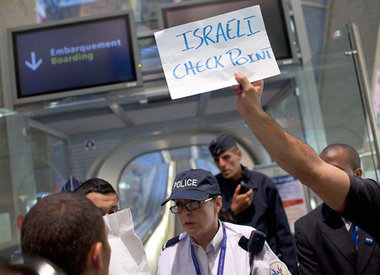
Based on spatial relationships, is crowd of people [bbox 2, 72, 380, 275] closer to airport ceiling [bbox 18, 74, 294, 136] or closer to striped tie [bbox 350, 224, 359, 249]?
striped tie [bbox 350, 224, 359, 249]

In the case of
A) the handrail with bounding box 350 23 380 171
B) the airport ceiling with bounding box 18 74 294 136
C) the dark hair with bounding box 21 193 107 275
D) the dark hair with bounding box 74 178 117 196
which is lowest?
the dark hair with bounding box 21 193 107 275

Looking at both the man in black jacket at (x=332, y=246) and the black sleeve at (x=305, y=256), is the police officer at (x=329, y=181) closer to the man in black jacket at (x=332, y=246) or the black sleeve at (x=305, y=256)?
the man in black jacket at (x=332, y=246)

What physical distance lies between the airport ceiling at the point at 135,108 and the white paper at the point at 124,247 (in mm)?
2276

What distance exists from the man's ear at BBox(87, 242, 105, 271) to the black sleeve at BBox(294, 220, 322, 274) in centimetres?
118

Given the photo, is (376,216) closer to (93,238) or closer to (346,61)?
(93,238)

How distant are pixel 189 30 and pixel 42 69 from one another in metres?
2.33

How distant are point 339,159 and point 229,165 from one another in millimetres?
1010

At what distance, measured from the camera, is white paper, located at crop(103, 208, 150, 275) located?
1500mm

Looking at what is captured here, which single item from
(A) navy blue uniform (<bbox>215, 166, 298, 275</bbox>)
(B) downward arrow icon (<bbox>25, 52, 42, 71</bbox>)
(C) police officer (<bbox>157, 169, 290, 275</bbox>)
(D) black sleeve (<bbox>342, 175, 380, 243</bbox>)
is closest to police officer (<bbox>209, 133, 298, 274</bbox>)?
(A) navy blue uniform (<bbox>215, 166, 298, 275</bbox>)

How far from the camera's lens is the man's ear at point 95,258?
1005mm

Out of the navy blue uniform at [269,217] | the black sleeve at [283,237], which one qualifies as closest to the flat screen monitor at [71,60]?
the navy blue uniform at [269,217]

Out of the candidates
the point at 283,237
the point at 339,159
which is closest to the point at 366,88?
the point at 339,159

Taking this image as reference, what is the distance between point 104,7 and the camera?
5.42 meters

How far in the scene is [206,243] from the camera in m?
1.83
